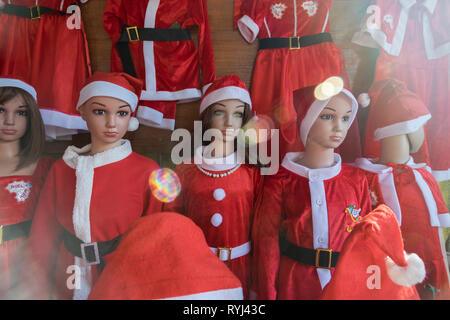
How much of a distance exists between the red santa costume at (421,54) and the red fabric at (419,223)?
16cm

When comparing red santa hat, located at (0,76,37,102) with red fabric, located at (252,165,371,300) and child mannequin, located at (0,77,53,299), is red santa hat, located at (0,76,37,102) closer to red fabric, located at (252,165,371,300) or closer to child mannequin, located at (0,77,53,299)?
child mannequin, located at (0,77,53,299)

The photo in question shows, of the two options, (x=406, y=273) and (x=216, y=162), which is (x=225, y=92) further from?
(x=406, y=273)

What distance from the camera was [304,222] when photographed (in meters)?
0.85

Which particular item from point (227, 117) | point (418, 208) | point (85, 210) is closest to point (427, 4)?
point (418, 208)

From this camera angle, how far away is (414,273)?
0.61m

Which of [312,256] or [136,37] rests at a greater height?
[136,37]

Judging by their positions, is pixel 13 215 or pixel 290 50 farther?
pixel 290 50

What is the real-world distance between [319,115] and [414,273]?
1.57 ft

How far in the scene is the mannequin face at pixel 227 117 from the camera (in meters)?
0.91

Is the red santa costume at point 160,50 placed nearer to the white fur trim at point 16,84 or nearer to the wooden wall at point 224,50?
the wooden wall at point 224,50

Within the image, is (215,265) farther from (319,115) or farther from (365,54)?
(365,54)

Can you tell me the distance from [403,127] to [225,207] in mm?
635
